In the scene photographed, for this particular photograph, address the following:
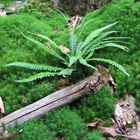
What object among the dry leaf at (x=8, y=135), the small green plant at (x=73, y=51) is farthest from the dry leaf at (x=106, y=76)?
the dry leaf at (x=8, y=135)

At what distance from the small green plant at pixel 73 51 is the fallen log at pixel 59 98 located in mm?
198

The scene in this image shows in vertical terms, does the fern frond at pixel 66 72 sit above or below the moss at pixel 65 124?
above

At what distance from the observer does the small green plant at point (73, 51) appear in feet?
15.9

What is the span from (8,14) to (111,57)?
2.45 m

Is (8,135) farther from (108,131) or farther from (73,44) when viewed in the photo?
(73,44)

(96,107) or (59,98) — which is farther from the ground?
(59,98)

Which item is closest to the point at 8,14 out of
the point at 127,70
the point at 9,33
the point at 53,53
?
the point at 9,33

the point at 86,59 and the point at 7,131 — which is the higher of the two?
the point at 86,59

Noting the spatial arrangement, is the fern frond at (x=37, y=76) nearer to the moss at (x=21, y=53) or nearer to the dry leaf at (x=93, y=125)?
the moss at (x=21, y=53)

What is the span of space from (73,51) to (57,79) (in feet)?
1.64

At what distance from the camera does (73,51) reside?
5.19 metres

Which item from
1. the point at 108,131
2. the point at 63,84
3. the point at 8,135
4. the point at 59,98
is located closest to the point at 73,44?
the point at 63,84

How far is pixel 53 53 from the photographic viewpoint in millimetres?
5113

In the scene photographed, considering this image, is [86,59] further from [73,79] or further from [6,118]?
[6,118]
